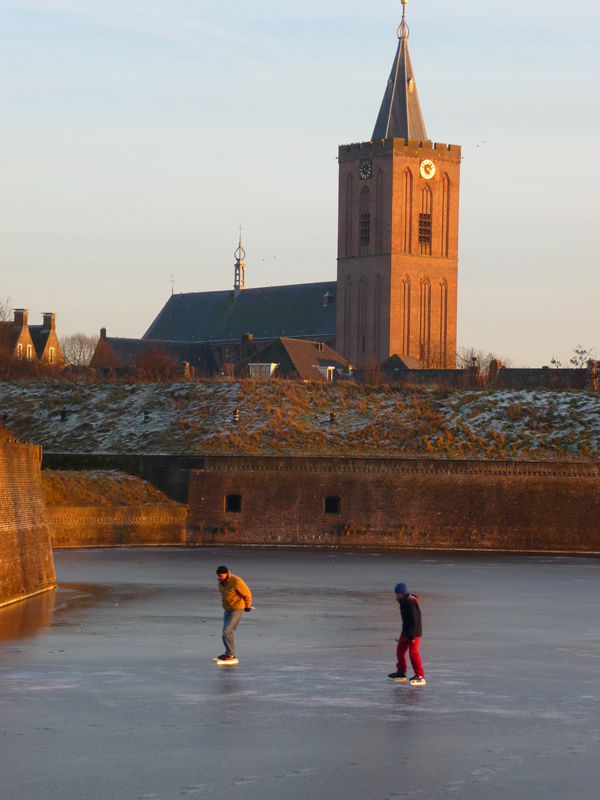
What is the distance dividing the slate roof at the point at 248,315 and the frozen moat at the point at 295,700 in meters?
75.9

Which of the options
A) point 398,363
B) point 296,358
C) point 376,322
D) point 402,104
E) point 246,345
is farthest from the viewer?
point 246,345

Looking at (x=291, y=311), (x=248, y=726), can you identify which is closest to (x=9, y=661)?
(x=248, y=726)

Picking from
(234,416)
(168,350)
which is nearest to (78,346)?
(168,350)

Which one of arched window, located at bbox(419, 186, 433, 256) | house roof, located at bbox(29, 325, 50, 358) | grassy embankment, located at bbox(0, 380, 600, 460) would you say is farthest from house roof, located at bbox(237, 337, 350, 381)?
house roof, located at bbox(29, 325, 50, 358)

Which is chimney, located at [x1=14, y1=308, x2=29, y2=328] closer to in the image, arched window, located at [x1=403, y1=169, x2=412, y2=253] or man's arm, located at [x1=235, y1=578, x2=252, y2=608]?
arched window, located at [x1=403, y1=169, x2=412, y2=253]

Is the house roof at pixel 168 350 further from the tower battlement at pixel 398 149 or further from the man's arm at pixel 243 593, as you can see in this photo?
the man's arm at pixel 243 593

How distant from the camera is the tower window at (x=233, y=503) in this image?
134 feet

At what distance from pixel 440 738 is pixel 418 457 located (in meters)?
31.2

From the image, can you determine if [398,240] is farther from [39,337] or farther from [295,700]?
[295,700]

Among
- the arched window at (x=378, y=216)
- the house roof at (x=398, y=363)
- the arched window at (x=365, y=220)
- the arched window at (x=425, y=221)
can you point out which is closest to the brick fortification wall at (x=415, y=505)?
the house roof at (x=398, y=363)

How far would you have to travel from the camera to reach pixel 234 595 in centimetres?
1459

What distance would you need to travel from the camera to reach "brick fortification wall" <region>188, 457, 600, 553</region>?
133ft

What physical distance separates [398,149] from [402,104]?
3.40m

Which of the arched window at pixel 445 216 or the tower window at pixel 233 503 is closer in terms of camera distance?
the tower window at pixel 233 503
